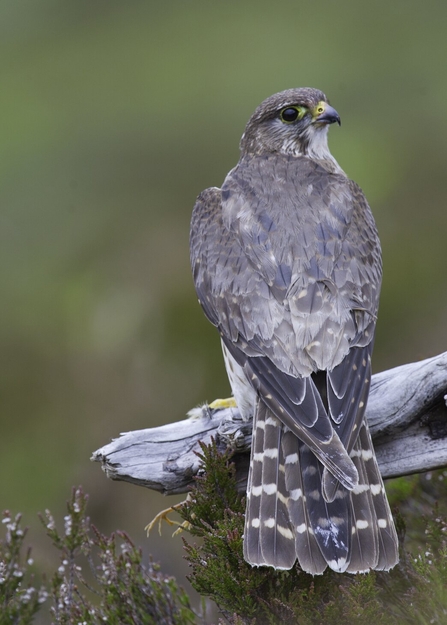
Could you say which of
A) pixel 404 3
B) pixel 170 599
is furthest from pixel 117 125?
pixel 170 599

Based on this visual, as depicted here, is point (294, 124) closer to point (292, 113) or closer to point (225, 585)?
point (292, 113)

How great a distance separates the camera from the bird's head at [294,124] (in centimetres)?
554

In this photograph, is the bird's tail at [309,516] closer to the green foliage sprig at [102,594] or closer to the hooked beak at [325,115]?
the green foliage sprig at [102,594]

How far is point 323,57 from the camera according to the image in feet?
50.0

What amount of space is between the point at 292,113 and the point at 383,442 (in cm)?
236

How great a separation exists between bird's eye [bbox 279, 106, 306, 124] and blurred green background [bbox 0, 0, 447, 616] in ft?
11.7

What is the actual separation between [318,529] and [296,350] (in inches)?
34.1

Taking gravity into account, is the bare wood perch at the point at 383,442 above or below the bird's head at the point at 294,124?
below

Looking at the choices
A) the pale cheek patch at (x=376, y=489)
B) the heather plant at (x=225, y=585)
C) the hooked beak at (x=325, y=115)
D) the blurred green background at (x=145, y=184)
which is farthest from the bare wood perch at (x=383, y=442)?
the blurred green background at (x=145, y=184)

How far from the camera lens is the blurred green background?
8820 mm

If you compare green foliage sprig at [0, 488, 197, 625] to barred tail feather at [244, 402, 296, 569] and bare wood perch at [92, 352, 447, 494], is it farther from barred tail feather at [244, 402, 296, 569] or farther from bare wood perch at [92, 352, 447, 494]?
barred tail feather at [244, 402, 296, 569]

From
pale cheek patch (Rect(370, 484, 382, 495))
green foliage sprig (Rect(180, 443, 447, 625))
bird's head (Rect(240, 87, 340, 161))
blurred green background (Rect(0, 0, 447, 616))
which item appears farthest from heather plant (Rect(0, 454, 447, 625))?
blurred green background (Rect(0, 0, 447, 616))

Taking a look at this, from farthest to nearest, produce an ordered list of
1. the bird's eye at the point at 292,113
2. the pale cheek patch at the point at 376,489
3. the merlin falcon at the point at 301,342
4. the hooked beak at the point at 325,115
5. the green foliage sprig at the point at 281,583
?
the bird's eye at the point at 292,113 < the hooked beak at the point at 325,115 < the pale cheek patch at the point at 376,489 < the merlin falcon at the point at 301,342 < the green foliage sprig at the point at 281,583

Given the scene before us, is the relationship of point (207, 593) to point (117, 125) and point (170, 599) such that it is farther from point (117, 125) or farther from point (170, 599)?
point (117, 125)
